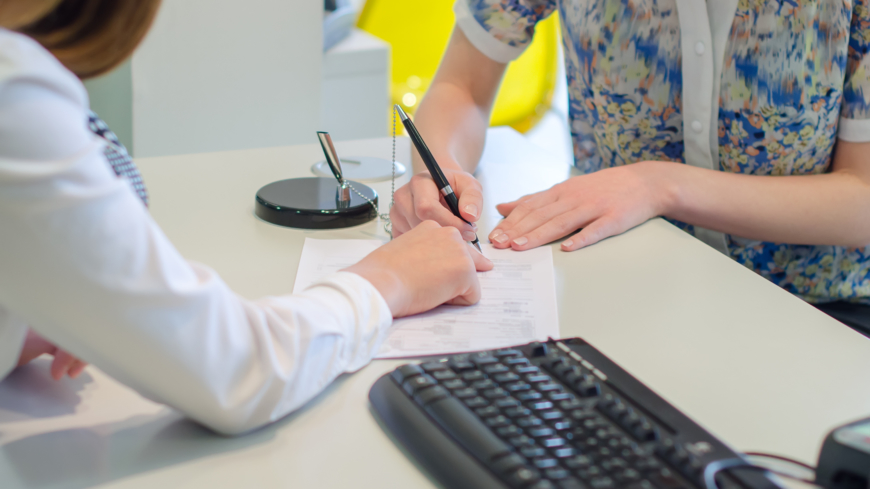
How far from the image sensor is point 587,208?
0.83 meters

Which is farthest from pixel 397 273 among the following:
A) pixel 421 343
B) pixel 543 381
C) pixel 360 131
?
pixel 360 131

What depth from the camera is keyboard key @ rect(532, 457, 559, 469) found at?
1.31 ft

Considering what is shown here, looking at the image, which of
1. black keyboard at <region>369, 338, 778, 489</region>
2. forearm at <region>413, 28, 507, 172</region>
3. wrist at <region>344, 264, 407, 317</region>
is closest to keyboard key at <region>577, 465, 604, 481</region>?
black keyboard at <region>369, 338, 778, 489</region>

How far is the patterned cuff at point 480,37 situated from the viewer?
112cm

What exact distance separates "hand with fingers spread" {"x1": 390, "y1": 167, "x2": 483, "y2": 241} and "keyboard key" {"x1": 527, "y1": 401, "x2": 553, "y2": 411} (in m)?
0.34

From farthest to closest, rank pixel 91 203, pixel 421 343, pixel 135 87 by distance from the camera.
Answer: pixel 135 87 < pixel 421 343 < pixel 91 203

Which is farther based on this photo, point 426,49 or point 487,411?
point 426,49

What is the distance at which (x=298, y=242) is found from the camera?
2.63 ft

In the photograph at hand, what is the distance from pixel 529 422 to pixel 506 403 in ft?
0.07

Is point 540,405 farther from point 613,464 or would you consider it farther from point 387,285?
point 387,285

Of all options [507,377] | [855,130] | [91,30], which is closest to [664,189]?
[855,130]

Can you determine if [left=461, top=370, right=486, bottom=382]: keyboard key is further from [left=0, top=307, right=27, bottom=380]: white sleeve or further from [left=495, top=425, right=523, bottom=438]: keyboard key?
[left=0, top=307, right=27, bottom=380]: white sleeve

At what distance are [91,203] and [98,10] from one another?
0.59 ft

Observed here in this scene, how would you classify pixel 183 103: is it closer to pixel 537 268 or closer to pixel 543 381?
pixel 537 268
